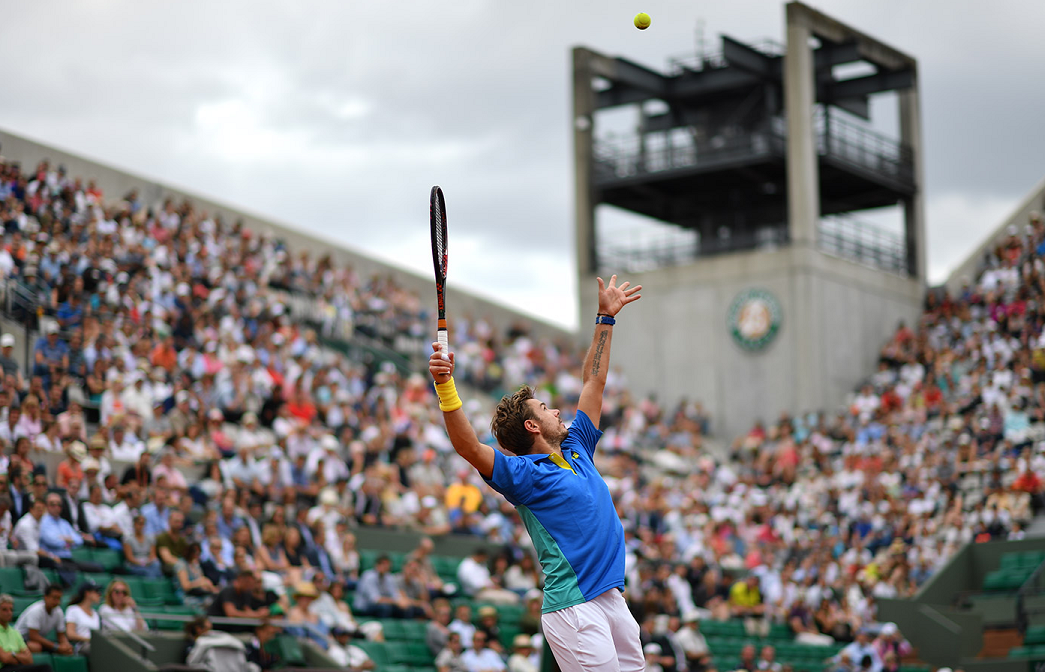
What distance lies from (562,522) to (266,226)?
2214cm

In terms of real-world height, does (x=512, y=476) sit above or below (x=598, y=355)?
below

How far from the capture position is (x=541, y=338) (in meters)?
32.9

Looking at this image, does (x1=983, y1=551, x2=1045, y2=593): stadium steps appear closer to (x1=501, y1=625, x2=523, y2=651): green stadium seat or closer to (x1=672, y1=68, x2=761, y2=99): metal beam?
(x1=501, y1=625, x2=523, y2=651): green stadium seat

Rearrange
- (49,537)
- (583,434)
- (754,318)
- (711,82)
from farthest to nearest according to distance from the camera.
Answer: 1. (711,82)
2. (754,318)
3. (49,537)
4. (583,434)

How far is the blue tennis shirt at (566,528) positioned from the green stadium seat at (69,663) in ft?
21.2

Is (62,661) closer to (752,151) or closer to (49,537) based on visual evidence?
(49,537)

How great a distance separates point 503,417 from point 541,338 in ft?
86.2

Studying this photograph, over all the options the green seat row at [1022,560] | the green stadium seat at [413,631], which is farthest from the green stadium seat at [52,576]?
the green seat row at [1022,560]

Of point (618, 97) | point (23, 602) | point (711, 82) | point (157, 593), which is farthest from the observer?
point (618, 97)

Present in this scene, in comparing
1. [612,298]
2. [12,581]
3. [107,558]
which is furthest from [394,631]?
[612,298]

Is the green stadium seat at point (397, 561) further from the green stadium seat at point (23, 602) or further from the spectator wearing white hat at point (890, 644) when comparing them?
the spectator wearing white hat at point (890, 644)

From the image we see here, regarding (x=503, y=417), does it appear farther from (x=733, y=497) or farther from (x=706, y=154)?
(x=706, y=154)

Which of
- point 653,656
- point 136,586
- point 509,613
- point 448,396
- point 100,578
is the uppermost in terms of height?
point 448,396

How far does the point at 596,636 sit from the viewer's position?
6.34 m
